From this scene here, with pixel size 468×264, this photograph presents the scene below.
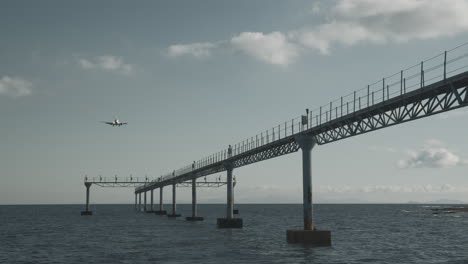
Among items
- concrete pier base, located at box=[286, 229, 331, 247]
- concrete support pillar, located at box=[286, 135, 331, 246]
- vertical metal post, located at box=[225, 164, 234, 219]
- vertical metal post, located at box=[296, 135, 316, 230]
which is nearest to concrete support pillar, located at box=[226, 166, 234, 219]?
vertical metal post, located at box=[225, 164, 234, 219]

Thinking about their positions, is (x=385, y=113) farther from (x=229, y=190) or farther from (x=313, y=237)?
(x=229, y=190)

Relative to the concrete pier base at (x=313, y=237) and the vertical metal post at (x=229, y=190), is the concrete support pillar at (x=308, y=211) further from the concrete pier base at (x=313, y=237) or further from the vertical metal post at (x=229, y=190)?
the vertical metal post at (x=229, y=190)

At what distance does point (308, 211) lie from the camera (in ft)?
157

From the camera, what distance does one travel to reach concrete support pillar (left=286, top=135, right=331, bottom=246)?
47062 mm

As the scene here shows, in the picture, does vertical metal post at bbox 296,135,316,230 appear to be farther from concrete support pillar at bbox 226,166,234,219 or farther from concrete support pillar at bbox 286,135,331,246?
concrete support pillar at bbox 226,166,234,219

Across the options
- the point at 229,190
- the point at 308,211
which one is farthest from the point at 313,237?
the point at 229,190

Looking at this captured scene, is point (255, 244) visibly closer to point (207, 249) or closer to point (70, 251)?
point (207, 249)

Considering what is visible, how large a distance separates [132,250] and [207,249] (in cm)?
705

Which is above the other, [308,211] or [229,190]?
[229,190]

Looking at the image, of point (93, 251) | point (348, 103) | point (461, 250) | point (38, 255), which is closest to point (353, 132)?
point (348, 103)

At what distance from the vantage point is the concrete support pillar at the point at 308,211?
47.1 meters

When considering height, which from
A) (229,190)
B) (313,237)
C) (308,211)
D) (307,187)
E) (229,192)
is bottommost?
(313,237)

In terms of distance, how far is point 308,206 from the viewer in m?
47.7

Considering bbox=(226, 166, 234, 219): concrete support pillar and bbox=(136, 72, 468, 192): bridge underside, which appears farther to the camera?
bbox=(226, 166, 234, 219): concrete support pillar
